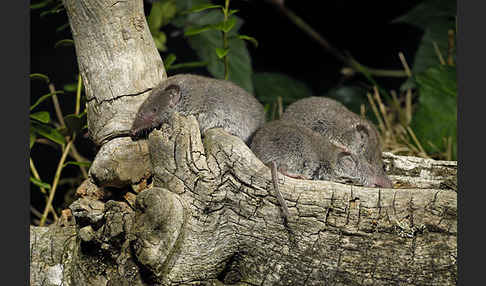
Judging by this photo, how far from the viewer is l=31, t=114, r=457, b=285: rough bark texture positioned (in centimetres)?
236

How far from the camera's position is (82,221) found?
9.08 ft

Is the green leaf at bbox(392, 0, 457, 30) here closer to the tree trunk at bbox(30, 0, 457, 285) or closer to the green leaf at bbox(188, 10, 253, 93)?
the green leaf at bbox(188, 10, 253, 93)

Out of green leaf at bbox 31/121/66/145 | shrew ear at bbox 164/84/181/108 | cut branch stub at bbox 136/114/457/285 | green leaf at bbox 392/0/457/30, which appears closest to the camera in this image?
cut branch stub at bbox 136/114/457/285

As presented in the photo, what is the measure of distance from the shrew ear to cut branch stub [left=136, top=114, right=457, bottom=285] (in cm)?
34

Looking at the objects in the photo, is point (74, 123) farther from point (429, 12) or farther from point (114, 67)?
point (429, 12)

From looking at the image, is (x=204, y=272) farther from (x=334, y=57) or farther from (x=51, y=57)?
(x=334, y=57)

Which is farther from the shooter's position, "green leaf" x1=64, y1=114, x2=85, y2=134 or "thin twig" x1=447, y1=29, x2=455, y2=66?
"thin twig" x1=447, y1=29, x2=455, y2=66

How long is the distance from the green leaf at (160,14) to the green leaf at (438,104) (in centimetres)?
189

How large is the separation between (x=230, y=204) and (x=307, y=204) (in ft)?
1.21

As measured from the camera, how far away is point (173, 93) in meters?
3.04

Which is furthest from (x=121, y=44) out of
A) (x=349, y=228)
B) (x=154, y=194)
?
(x=349, y=228)

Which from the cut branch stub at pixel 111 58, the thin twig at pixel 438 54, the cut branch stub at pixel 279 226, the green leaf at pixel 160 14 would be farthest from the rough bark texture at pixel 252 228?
the thin twig at pixel 438 54

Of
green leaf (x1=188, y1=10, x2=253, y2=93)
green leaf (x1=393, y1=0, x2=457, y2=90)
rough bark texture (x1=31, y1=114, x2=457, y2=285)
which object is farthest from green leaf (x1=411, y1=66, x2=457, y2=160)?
rough bark texture (x1=31, y1=114, x2=457, y2=285)

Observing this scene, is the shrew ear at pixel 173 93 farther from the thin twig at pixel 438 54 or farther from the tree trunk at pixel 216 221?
the thin twig at pixel 438 54
